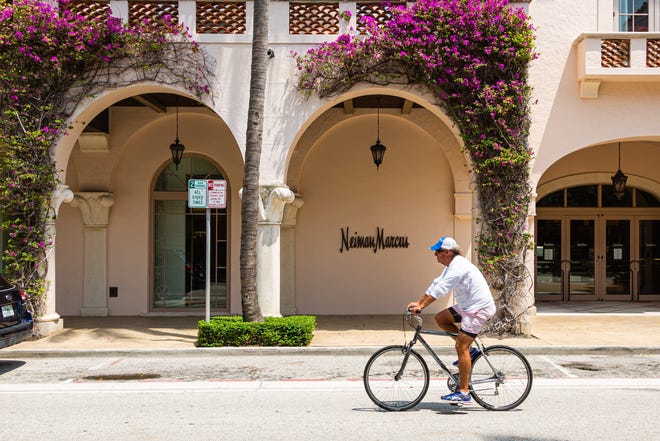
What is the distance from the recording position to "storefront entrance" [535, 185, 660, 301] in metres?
17.0

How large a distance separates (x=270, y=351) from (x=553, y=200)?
10.2 meters

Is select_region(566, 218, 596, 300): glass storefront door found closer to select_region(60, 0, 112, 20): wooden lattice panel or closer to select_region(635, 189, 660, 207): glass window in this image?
select_region(635, 189, 660, 207): glass window

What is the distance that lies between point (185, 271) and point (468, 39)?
27.0 ft

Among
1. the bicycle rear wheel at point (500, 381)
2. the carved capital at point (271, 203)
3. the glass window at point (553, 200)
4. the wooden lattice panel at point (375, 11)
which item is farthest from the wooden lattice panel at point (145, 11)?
the glass window at point (553, 200)

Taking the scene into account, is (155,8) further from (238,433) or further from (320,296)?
(238,433)

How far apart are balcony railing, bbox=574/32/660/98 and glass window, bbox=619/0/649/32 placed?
1.13m

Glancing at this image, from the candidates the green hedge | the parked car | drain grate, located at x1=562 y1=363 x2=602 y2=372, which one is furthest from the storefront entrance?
the parked car

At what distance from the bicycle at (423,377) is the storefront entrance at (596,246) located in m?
11.1

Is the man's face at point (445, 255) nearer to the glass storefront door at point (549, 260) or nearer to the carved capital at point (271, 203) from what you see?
the carved capital at point (271, 203)

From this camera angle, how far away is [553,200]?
17047mm

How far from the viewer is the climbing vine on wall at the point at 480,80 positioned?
10828mm

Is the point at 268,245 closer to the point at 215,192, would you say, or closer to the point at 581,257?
the point at 215,192

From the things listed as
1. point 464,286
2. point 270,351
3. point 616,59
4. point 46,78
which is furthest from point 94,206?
point 616,59

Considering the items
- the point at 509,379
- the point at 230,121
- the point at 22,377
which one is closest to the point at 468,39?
the point at 230,121
